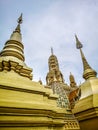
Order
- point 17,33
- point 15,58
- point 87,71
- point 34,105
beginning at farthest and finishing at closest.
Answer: point 17,33, point 15,58, point 87,71, point 34,105

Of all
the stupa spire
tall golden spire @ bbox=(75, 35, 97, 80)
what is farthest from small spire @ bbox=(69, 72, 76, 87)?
tall golden spire @ bbox=(75, 35, 97, 80)

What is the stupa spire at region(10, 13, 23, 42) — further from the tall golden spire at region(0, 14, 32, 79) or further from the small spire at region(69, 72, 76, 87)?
the small spire at region(69, 72, 76, 87)

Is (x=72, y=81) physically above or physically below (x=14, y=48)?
above

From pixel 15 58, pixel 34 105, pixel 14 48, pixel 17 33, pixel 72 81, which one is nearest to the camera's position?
pixel 34 105

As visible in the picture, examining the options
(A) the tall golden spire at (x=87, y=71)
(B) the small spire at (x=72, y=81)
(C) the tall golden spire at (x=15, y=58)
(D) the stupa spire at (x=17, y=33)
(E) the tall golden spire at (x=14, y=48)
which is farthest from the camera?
(B) the small spire at (x=72, y=81)

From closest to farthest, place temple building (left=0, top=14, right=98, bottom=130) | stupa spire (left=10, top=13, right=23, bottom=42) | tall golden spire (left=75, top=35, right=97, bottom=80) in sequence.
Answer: temple building (left=0, top=14, right=98, bottom=130) < tall golden spire (left=75, top=35, right=97, bottom=80) < stupa spire (left=10, top=13, right=23, bottom=42)

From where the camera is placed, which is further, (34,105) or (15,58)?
(15,58)

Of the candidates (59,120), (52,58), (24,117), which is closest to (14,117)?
(24,117)

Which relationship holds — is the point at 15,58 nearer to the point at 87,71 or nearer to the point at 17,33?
the point at 17,33

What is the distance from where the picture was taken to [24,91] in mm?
2611

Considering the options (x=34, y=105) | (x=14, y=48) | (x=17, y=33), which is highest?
(x=17, y=33)

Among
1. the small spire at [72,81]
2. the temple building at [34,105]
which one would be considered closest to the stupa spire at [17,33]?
the temple building at [34,105]

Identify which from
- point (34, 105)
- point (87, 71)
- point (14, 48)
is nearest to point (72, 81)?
point (14, 48)

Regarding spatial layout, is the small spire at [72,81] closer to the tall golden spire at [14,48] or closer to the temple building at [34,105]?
the tall golden spire at [14,48]
